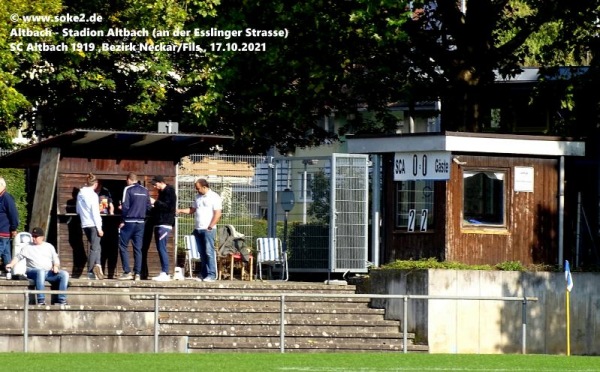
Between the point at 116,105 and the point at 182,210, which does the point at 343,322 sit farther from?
the point at 116,105

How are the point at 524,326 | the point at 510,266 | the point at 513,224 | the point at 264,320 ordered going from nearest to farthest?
the point at 524,326 < the point at 264,320 < the point at 510,266 < the point at 513,224

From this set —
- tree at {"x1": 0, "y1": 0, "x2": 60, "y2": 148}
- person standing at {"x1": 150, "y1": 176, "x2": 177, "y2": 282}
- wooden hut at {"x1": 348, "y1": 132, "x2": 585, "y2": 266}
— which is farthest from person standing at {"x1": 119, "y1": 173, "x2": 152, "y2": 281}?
tree at {"x1": 0, "y1": 0, "x2": 60, "y2": 148}

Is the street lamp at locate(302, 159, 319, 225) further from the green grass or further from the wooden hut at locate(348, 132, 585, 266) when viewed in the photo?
the green grass

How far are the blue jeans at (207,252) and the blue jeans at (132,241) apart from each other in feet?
3.51

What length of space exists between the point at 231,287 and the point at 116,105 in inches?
550

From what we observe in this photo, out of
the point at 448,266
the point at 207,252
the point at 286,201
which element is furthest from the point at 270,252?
the point at 448,266

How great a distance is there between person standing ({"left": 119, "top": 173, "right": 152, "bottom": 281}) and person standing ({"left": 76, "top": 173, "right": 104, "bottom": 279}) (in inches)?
17.7

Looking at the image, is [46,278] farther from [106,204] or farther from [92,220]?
[106,204]

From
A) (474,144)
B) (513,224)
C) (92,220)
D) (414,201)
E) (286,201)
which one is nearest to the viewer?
(92,220)

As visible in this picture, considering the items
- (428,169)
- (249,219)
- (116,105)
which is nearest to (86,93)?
(116,105)

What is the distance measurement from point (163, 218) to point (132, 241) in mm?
699

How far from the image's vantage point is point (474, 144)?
2956cm

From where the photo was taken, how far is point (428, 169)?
29719 millimetres

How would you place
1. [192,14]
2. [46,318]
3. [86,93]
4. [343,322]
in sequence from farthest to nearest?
[86,93] → [192,14] → [343,322] → [46,318]
